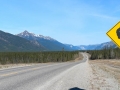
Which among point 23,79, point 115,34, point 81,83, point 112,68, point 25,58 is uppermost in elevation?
point 25,58

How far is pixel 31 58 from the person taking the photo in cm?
11781

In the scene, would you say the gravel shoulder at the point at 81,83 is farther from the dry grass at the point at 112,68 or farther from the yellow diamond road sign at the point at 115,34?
the yellow diamond road sign at the point at 115,34

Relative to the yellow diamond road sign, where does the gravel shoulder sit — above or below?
below

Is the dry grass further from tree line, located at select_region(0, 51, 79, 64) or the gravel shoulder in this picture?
tree line, located at select_region(0, 51, 79, 64)

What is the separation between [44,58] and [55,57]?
8.70m

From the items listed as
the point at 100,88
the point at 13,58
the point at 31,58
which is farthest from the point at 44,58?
the point at 100,88

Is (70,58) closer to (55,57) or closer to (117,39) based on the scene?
(55,57)

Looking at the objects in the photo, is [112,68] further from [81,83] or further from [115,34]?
[115,34]

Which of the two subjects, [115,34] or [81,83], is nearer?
[115,34]

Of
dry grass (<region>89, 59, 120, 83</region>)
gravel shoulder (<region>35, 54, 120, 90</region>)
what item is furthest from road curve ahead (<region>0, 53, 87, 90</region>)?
dry grass (<region>89, 59, 120, 83</region>)

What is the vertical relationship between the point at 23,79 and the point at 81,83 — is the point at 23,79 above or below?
above

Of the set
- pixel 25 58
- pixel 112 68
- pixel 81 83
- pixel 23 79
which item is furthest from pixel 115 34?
pixel 25 58

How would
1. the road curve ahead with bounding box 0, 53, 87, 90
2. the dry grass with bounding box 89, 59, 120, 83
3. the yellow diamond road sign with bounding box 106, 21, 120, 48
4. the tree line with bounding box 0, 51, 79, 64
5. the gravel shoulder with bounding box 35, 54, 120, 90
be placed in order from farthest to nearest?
the tree line with bounding box 0, 51, 79, 64 → the dry grass with bounding box 89, 59, 120, 83 → the gravel shoulder with bounding box 35, 54, 120, 90 → the road curve ahead with bounding box 0, 53, 87, 90 → the yellow diamond road sign with bounding box 106, 21, 120, 48

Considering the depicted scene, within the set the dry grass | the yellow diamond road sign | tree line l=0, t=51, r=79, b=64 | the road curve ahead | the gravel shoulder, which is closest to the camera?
the yellow diamond road sign
